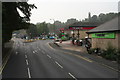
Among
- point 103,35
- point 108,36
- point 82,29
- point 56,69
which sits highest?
point 82,29

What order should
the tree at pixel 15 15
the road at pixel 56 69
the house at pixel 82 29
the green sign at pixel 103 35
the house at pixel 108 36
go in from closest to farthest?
the road at pixel 56 69, the house at pixel 108 36, the green sign at pixel 103 35, the tree at pixel 15 15, the house at pixel 82 29

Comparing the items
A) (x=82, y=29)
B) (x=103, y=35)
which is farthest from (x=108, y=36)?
(x=82, y=29)

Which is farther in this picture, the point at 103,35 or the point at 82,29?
the point at 82,29

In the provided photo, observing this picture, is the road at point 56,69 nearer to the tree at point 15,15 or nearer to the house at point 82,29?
the tree at point 15,15

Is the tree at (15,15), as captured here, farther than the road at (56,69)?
Yes

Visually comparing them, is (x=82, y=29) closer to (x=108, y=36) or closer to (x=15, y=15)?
(x=108, y=36)

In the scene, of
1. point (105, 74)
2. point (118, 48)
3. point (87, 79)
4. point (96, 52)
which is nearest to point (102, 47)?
point (96, 52)

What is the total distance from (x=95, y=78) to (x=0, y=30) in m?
15.5

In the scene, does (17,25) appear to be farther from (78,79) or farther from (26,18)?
(78,79)

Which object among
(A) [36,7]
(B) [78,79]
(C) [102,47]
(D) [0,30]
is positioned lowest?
(B) [78,79]

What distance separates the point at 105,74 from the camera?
1485 cm

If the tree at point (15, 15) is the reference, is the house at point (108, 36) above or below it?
below

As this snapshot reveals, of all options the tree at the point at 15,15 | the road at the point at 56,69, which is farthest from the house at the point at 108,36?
the tree at the point at 15,15

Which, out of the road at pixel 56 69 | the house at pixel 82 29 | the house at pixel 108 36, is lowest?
the road at pixel 56 69
